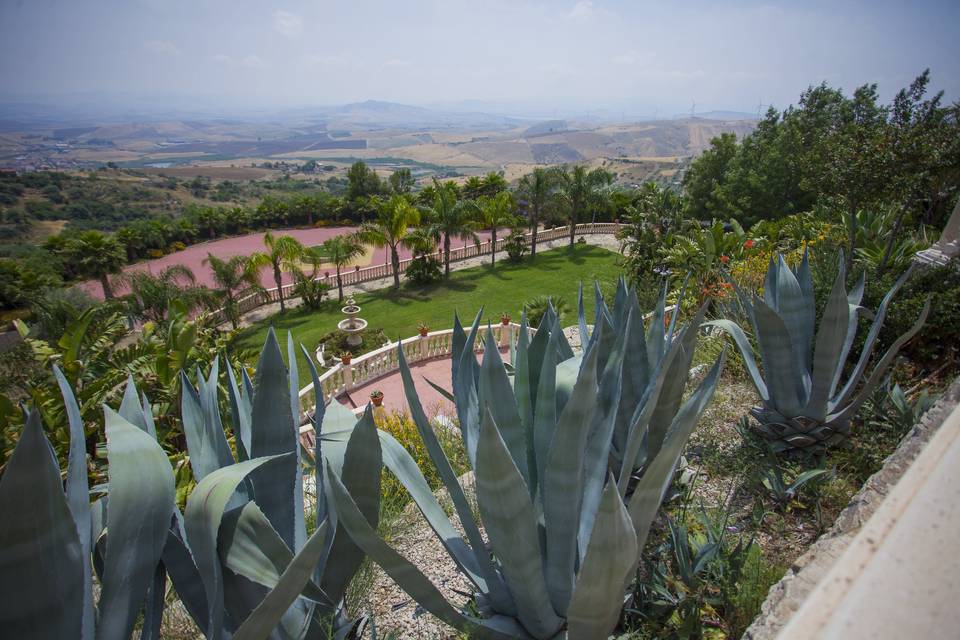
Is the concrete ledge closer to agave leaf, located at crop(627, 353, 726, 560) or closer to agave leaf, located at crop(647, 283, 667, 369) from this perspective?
agave leaf, located at crop(627, 353, 726, 560)

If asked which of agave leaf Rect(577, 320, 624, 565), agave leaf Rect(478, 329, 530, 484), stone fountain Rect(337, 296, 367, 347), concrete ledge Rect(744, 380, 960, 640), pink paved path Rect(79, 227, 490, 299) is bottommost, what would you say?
pink paved path Rect(79, 227, 490, 299)

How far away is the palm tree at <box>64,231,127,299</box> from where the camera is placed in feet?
52.1

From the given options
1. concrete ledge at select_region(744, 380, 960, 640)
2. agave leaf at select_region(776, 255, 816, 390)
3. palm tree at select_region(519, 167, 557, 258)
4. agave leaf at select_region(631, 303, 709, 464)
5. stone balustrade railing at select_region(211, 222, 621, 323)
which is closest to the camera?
concrete ledge at select_region(744, 380, 960, 640)

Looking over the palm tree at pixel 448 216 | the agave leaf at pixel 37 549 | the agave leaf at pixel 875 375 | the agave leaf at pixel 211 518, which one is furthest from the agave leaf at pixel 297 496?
the palm tree at pixel 448 216

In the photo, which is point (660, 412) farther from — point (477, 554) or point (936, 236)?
point (936, 236)

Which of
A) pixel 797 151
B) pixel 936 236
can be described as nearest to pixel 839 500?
pixel 936 236

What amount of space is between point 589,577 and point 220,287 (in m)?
15.6

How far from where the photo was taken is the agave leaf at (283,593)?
47.6 inches

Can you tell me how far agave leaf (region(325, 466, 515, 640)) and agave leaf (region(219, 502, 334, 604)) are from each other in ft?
0.75

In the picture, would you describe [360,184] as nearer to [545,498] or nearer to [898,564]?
[545,498]

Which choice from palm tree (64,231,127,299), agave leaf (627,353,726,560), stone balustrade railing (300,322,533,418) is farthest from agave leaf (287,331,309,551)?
palm tree (64,231,127,299)

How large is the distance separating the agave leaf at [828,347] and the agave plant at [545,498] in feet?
3.75

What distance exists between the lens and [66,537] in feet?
3.84

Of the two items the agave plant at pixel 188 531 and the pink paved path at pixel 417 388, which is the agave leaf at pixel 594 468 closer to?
the agave plant at pixel 188 531
